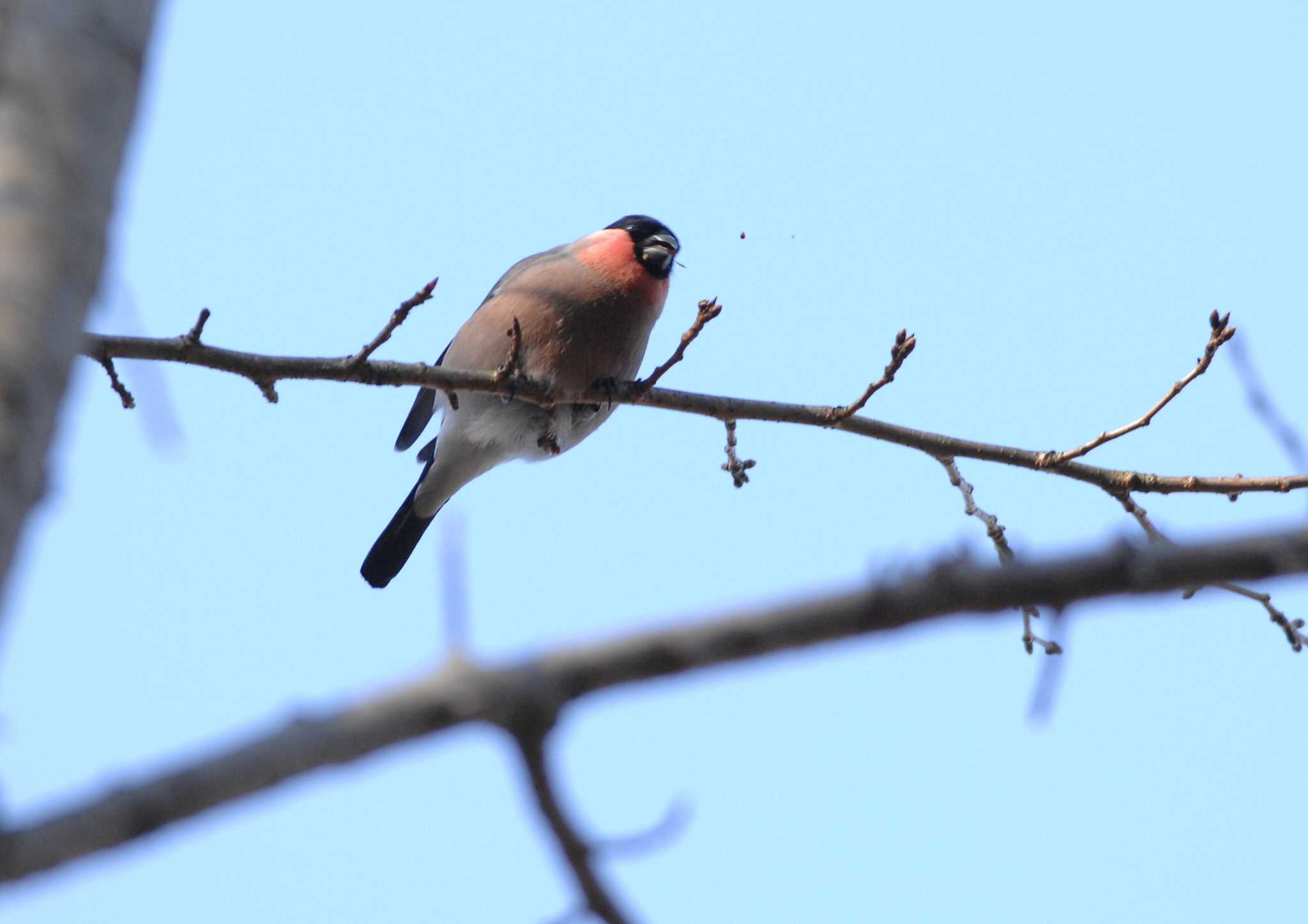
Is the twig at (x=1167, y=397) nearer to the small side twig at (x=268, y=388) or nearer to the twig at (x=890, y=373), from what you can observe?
the twig at (x=890, y=373)

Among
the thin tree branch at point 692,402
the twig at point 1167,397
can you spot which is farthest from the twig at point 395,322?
the twig at point 1167,397

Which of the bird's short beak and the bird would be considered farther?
the bird's short beak

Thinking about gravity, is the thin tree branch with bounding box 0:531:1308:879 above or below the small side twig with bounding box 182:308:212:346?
below

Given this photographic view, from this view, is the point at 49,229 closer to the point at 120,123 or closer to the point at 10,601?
the point at 120,123

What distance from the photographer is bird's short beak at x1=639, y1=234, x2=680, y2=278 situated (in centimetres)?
482

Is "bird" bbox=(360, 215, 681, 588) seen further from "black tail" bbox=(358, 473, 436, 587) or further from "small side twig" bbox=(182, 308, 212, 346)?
"small side twig" bbox=(182, 308, 212, 346)

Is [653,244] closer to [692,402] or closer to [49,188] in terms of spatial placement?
[692,402]

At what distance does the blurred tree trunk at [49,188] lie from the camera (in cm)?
112

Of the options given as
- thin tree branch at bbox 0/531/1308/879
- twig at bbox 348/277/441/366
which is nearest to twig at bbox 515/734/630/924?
thin tree branch at bbox 0/531/1308/879

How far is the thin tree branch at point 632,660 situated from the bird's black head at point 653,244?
12.2 feet

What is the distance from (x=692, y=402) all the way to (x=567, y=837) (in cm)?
233

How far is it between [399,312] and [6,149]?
6.63ft

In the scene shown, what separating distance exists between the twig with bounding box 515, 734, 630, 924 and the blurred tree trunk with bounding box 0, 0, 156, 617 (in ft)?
1.44

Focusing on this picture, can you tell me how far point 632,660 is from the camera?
3.66 ft
